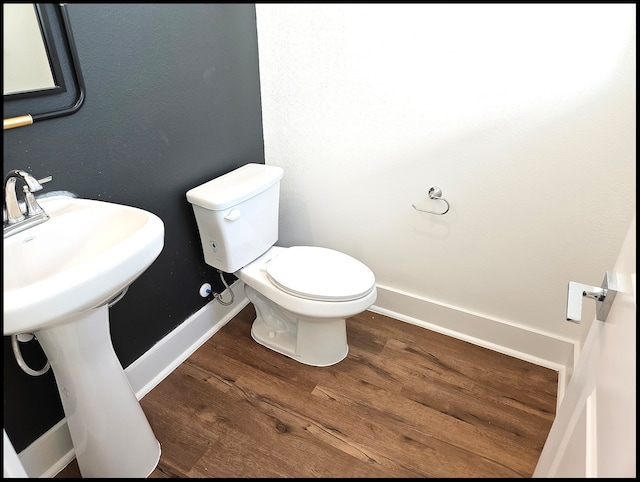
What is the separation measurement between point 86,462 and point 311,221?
1205mm

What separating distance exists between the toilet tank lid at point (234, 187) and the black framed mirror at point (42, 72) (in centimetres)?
47

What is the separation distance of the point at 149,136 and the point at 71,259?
0.45 m

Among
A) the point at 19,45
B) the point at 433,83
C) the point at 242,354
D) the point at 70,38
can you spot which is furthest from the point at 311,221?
the point at 19,45

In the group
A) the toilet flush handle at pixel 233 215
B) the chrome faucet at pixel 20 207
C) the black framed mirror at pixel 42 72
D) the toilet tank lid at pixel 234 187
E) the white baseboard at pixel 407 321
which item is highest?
the black framed mirror at pixel 42 72

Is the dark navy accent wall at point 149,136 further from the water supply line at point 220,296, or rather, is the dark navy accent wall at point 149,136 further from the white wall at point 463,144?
the white wall at point 463,144

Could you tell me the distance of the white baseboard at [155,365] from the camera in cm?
123

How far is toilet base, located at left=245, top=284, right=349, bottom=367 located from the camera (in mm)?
1609

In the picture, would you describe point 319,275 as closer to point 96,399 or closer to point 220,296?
point 220,296

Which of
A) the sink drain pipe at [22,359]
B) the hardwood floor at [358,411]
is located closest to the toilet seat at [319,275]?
the hardwood floor at [358,411]

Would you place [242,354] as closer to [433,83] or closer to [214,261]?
[214,261]

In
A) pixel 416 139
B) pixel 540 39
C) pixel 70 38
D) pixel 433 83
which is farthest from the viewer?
pixel 416 139

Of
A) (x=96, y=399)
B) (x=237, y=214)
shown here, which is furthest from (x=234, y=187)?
(x=96, y=399)

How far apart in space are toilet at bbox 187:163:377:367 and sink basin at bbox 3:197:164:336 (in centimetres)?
39

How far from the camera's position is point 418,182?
5.30 ft
